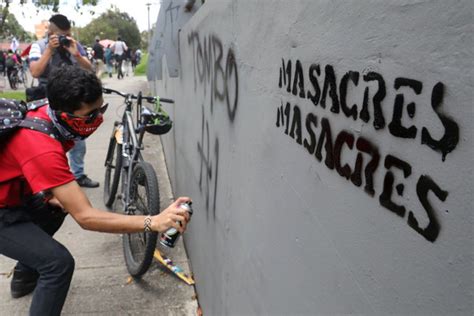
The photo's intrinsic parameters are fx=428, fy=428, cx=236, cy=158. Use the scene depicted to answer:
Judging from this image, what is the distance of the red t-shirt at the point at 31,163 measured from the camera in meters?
1.96

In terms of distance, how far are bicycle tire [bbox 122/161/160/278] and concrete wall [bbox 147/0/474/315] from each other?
3.94 feet

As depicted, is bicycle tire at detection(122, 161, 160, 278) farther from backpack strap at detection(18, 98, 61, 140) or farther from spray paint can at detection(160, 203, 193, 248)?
backpack strap at detection(18, 98, 61, 140)

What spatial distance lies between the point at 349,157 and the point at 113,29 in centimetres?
7522

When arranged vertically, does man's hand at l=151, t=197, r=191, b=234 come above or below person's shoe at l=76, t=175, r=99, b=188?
above

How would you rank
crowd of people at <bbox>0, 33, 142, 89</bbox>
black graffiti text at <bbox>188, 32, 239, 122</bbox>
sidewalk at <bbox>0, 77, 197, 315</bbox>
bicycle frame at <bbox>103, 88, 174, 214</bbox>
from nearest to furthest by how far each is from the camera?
black graffiti text at <bbox>188, 32, 239, 122</bbox>, sidewalk at <bbox>0, 77, 197, 315</bbox>, bicycle frame at <bbox>103, 88, 174, 214</bbox>, crowd of people at <bbox>0, 33, 142, 89</bbox>

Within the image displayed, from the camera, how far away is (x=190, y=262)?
362 cm

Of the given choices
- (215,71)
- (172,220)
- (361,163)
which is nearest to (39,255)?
(172,220)

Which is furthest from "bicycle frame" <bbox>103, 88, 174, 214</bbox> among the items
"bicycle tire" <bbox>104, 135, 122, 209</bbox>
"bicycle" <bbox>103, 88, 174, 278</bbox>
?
"bicycle tire" <bbox>104, 135, 122, 209</bbox>

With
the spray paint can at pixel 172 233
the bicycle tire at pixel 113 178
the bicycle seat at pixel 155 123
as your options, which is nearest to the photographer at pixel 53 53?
the bicycle tire at pixel 113 178

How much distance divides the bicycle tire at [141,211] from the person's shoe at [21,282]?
71 cm

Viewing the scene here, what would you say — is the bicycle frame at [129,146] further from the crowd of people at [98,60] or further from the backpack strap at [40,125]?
the crowd of people at [98,60]

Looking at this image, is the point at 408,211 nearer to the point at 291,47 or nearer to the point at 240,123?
the point at 291,47

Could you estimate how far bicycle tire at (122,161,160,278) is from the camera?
3.21 metres

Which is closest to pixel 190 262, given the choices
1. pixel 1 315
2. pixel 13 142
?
pixel 1 315
